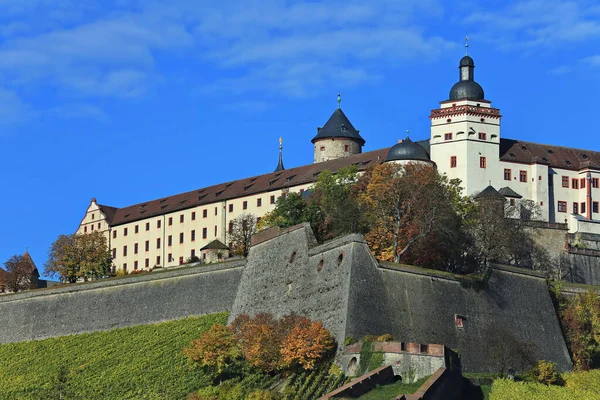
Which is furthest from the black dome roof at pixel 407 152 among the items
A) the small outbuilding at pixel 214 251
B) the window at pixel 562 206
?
the small outbuilding at pixel 214 251

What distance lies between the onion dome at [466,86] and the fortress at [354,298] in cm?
2268

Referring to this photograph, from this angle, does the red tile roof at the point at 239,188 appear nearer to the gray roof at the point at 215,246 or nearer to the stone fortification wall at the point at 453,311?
the gray roof at the point at 215,246

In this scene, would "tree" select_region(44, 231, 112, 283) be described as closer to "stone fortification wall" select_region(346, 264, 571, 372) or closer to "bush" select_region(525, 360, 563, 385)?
"stone fortification wall" select_region(346, 264, 571, 372)

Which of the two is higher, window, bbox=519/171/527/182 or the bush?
window, bbox=519/171/527/182

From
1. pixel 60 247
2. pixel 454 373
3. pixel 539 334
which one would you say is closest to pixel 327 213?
pixel 539 334

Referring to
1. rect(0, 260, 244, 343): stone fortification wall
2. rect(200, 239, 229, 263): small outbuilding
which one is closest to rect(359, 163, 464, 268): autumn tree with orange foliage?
rect(0, 260, 244, 343): stone fortification wall

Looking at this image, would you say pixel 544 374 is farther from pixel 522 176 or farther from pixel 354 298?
pixel 522 176

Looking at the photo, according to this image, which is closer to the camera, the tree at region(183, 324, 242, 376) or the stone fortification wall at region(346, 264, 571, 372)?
the tree at region(183, 324, 242, 376)

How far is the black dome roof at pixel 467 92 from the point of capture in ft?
321

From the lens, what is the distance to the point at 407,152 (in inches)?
3765

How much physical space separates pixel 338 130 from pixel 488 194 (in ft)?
68.7

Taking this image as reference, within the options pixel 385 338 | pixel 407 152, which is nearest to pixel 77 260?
pixel 407 152

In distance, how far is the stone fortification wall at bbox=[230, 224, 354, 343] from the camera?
232ft

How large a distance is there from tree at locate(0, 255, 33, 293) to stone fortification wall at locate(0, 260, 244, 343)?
426 inches
